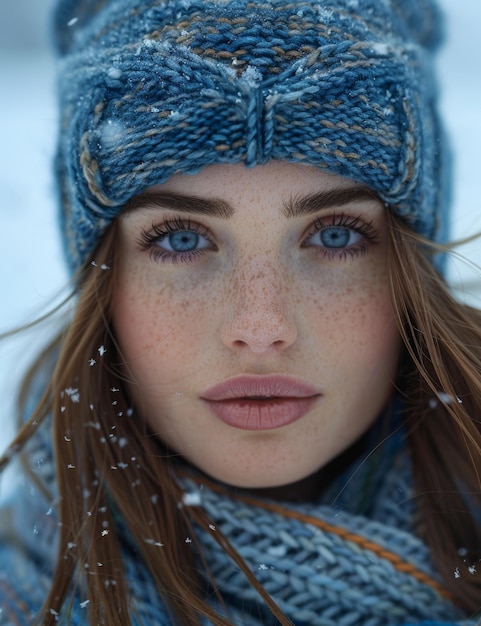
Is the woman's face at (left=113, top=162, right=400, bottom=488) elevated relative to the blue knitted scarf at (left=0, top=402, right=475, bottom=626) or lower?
elevated

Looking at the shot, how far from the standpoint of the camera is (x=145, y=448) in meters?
1.13

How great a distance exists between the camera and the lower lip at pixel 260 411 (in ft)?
3.39

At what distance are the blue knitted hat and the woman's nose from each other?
6.7 inches

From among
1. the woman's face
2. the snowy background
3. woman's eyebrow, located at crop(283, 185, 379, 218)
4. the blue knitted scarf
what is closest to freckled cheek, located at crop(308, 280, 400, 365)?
the woman's face

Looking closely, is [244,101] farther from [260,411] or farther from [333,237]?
[260,411]

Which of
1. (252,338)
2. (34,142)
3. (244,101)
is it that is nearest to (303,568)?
(252,338)

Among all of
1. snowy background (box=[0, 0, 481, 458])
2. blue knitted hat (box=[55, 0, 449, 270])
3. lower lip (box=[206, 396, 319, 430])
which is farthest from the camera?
snowy background (box=[0, 0, 481, 458])

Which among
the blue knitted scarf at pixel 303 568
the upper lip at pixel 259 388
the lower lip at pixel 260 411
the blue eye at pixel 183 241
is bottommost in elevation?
the blue knitted scarf at pixel 303 568

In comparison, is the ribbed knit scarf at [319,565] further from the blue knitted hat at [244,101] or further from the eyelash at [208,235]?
the blue knitted hat at [244,101]

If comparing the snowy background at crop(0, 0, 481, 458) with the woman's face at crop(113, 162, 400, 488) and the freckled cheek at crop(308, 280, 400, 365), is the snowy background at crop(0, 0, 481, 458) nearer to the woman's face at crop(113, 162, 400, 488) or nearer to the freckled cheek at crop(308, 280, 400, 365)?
the woman's face at crop(113, 162, 400, 488)

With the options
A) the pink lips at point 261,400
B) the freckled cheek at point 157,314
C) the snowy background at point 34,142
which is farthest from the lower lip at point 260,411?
the snowy background at point 34,142

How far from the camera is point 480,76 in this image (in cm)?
305

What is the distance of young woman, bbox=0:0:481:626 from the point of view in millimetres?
952

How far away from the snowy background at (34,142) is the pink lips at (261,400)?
2.23 feet
